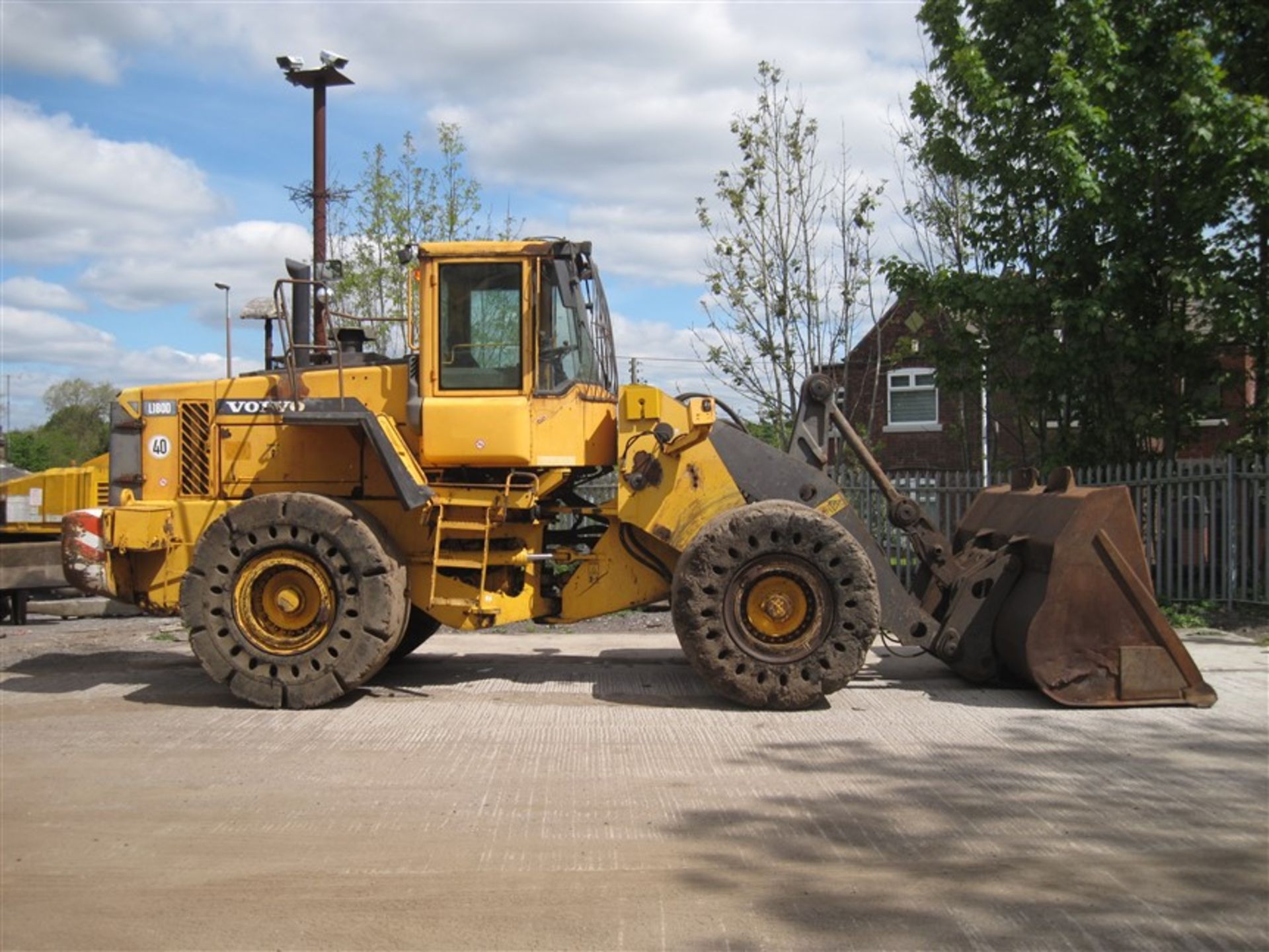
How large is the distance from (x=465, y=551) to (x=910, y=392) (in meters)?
19.6

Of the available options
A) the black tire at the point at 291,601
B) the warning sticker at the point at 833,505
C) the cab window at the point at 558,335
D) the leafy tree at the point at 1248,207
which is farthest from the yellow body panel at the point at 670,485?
the leafy tree at the point at 1248,207

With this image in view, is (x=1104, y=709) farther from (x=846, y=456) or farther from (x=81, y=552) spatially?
(x=846, y=456)

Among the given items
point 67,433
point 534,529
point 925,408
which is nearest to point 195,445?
point 534,529

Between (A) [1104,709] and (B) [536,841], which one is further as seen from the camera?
(A) [1104,709]

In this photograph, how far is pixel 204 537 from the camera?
305 inches

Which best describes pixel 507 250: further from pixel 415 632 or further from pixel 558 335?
pixel 415 632

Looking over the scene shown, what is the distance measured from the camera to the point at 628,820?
17.6 feet

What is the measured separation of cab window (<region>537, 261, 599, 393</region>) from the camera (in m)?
7.95

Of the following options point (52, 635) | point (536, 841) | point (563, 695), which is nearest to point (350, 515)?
point (563, 695)

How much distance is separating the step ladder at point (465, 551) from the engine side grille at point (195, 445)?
182 cm

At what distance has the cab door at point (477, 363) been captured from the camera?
26.1 ft

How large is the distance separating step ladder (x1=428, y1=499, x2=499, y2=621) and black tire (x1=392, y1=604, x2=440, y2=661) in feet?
2.88

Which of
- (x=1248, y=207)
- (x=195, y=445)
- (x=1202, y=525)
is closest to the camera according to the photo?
(x=195, y=445)

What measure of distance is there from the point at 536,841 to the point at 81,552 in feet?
14.9
